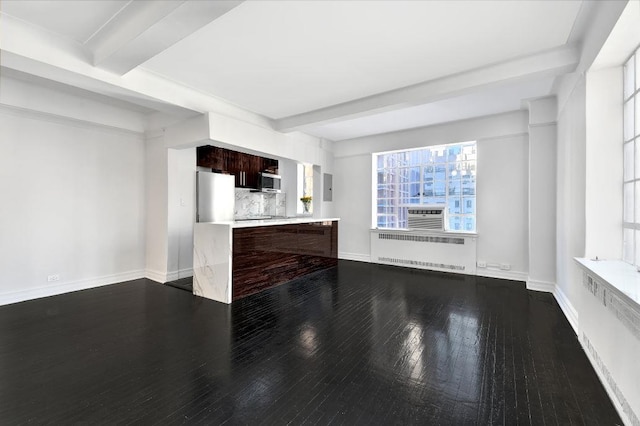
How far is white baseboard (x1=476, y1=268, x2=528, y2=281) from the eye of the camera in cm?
486

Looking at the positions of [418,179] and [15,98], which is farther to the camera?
[418,179]

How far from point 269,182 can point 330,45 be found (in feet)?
12.5

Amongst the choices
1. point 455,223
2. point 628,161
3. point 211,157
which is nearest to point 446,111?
point 455,223

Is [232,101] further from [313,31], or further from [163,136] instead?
[313,31]

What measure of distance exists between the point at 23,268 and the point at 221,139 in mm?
3151

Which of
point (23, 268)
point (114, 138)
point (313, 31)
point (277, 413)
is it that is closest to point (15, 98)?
point (114, 138)

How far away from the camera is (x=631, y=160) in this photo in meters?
2.30

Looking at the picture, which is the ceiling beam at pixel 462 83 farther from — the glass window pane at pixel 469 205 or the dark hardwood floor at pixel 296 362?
the dark hardwood floor at pixel 296 362

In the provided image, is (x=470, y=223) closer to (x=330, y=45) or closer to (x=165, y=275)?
(x=330, y=45)

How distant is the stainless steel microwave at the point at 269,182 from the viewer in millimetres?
6062

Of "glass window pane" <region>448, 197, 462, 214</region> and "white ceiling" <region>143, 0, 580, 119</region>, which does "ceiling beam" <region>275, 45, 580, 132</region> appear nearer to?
"white ceiling" <region>143, 0, 580, 119</region>

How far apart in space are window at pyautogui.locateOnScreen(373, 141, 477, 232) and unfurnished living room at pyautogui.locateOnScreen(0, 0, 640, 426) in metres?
0.05

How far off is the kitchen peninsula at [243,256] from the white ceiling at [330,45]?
190 cm

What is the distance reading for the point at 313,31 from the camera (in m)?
2.56
